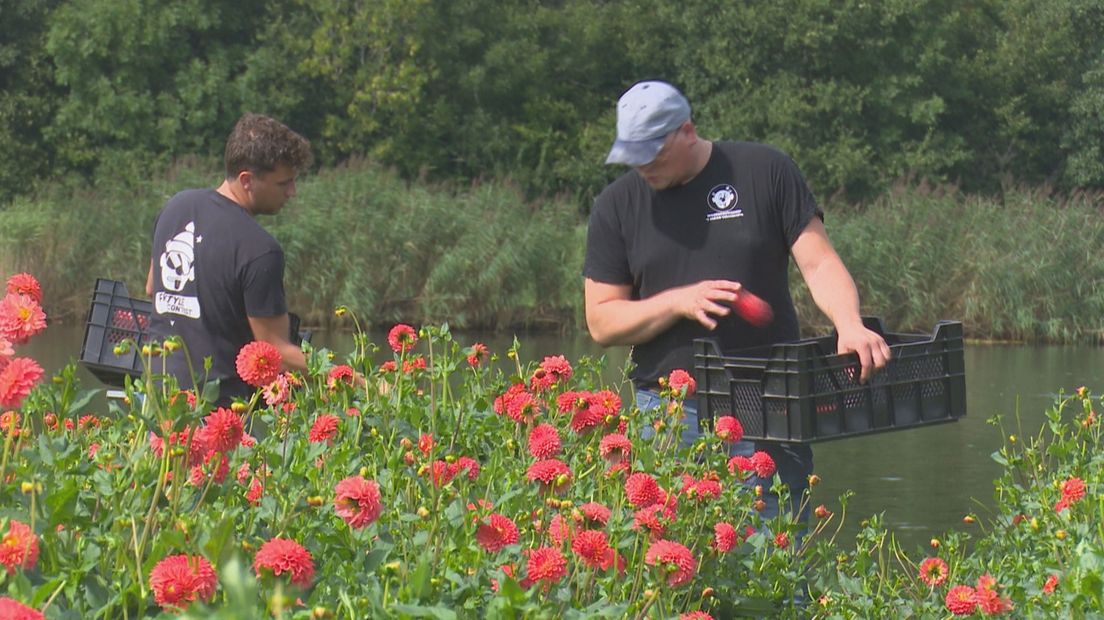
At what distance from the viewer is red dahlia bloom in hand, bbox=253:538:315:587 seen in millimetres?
2645

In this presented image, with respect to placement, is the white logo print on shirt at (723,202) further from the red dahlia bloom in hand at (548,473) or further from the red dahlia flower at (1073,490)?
the red dahlia bloom in hand at (548,473)

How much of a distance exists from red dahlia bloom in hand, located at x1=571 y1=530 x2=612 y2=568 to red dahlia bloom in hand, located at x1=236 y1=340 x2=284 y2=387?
2.39ft

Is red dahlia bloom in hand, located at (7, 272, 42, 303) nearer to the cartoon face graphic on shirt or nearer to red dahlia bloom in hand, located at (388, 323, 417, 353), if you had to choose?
red dahlia bloom in hand, located at (388, 323, 417, 353)


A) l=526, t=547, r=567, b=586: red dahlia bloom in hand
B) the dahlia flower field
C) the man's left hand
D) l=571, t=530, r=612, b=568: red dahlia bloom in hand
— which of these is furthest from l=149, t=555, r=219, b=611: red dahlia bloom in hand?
the man's left hand

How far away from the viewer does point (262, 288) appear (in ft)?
17.7

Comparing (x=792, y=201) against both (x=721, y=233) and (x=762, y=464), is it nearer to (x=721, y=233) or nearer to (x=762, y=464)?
(x=721, y=233)

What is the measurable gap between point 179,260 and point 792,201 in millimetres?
1815

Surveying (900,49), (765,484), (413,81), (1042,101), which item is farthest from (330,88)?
(765,484)

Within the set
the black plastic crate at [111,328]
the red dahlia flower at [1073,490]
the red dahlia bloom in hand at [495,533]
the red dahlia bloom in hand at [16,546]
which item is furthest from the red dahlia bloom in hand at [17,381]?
the black plastic crate at [111,328]

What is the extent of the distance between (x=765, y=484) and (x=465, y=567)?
212 cm

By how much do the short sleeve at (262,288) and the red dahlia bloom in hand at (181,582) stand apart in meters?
2.79

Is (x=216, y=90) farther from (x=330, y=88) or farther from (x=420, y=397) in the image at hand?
(x=420, y=397)

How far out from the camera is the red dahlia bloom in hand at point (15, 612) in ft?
7.42

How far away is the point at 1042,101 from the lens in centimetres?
4325
